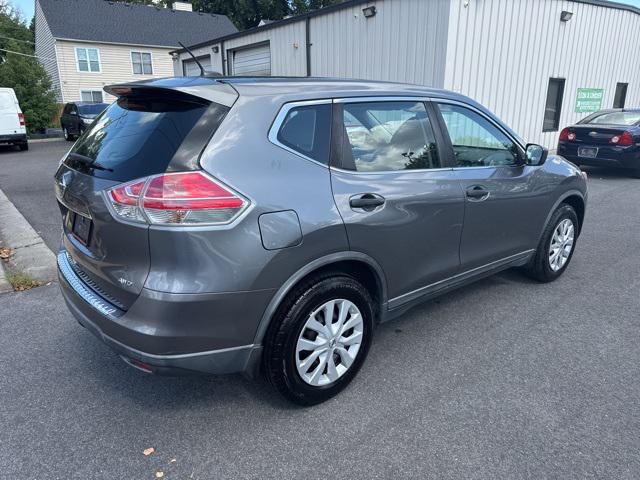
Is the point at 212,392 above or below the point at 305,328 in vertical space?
below

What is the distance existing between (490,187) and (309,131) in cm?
164

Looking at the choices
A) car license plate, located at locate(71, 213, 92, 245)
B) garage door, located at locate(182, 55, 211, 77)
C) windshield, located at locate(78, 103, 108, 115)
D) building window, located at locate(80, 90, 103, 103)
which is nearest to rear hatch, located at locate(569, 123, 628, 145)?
car license plate, located at locate(71, 213, 92, 245)

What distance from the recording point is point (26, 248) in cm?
565

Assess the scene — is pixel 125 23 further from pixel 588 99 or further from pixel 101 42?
pixel 588 99

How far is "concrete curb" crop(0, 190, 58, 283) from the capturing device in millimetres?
4852

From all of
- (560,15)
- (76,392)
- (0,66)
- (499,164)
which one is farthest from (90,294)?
(0,66)

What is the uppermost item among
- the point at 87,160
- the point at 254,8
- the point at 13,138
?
the point at 254,8

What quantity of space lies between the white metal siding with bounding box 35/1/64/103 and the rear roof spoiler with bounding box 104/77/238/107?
31.2 m

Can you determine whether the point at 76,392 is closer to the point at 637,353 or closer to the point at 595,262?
the point at 637,353

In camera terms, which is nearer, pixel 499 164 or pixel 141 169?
pixel 141 169

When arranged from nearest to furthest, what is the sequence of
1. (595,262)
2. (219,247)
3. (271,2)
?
(219,247) < (595,262) < (271,2)

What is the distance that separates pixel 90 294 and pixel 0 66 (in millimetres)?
26928

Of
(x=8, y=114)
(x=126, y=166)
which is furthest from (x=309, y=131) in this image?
(x=8, y=114)

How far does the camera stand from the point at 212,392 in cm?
290
